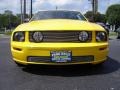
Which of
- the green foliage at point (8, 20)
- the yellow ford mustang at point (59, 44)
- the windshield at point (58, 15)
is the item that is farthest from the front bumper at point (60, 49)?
the green foliage at point (8, 20)

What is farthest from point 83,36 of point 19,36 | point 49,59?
point 19,36

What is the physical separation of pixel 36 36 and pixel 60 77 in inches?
35.8

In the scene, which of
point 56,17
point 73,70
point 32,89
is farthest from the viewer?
point 56,17

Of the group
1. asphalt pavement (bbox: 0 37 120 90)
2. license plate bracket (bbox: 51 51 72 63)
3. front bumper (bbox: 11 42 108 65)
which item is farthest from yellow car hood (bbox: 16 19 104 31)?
asphalt pavement (bbox: 0 37 120 90)

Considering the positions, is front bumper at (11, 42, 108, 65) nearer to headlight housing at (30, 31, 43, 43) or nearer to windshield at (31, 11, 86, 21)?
headlight housing at (30, 31, 43, 43)

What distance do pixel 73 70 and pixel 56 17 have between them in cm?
185

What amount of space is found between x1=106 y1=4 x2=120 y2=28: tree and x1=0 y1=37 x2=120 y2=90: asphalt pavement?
65.3 metres

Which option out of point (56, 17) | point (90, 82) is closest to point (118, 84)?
point (90, 82)

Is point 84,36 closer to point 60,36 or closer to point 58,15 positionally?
point 60,36

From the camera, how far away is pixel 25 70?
742cm

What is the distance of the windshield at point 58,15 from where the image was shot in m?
8.72

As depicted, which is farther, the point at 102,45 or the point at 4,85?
the point at 102,45

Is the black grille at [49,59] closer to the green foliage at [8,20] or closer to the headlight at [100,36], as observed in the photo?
the headlight at [100,36]

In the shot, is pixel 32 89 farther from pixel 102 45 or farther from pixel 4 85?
pixel 102 45
